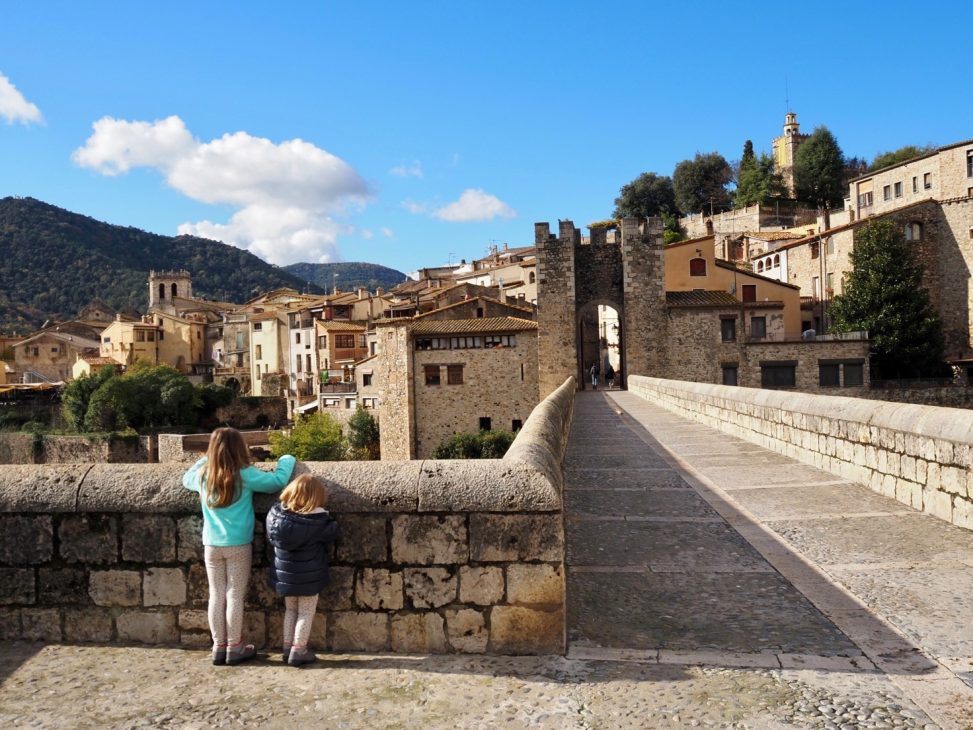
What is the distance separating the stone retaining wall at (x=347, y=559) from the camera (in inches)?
160

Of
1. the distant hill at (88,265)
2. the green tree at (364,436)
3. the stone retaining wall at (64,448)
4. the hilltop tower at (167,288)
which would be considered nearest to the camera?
the green tree at (364,436)

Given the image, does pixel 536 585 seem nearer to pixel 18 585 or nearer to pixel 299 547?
pixel 299 547

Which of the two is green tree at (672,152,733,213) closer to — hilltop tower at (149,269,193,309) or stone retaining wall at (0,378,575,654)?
hilltop tower at (149,269,193,309)

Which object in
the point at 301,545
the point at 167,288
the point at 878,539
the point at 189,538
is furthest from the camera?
the point at 167,288

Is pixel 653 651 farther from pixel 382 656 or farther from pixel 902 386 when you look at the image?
pixel 902 386

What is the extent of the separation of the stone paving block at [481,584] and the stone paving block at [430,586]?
5 centimetres

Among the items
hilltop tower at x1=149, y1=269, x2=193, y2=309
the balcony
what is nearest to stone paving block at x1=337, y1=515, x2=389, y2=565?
the balcony

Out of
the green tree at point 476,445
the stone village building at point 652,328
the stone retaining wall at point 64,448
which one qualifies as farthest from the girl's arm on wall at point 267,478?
the stone retaining wall at point 64,448

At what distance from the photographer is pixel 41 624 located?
173 inches

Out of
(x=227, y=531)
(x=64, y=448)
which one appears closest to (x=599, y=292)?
(x=64, y=448)

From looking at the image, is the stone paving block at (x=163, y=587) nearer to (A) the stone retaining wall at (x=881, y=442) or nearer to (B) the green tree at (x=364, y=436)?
(A) the stone retaining wall at (x=881, y=442)

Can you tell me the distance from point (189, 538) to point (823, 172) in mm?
92141

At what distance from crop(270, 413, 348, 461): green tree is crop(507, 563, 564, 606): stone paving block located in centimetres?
4356

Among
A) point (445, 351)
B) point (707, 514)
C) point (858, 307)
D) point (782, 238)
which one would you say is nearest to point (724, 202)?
point (782, 238)
